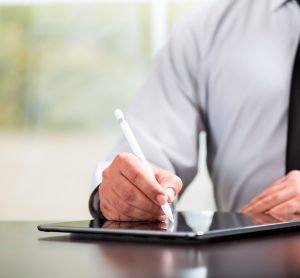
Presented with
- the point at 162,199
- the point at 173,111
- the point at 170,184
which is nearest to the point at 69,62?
the point at 173,111

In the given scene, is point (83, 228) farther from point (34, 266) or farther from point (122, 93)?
point (122, 93)

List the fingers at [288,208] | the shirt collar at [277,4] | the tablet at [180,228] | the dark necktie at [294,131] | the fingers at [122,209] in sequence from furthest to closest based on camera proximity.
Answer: the shirt collar at [277,4]
the dark necktie at [294,131]
the fingers at [288,208]
the fingers at [122,209]
the tablet at [180,228]

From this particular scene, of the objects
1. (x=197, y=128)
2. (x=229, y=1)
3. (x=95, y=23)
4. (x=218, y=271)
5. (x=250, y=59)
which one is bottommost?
(x=218, y=271)

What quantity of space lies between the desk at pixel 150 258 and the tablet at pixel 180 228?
0.02 m

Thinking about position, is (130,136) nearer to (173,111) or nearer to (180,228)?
(180,228)

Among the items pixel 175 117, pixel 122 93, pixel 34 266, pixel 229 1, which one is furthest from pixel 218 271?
pixel 122 93

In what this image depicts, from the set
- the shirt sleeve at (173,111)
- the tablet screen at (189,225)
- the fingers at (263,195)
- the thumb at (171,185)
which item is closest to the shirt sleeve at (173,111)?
the shirt sleeve at (173,111)

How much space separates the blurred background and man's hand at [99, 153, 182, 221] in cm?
137

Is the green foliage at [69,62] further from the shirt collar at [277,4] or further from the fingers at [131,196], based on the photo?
the fingers at [131,196]

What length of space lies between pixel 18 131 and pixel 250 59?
45.6 inches

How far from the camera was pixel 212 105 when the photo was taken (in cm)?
171

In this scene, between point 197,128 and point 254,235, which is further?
point 197,128

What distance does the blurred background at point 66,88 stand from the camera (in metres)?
2.54

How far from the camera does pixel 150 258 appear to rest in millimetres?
677
